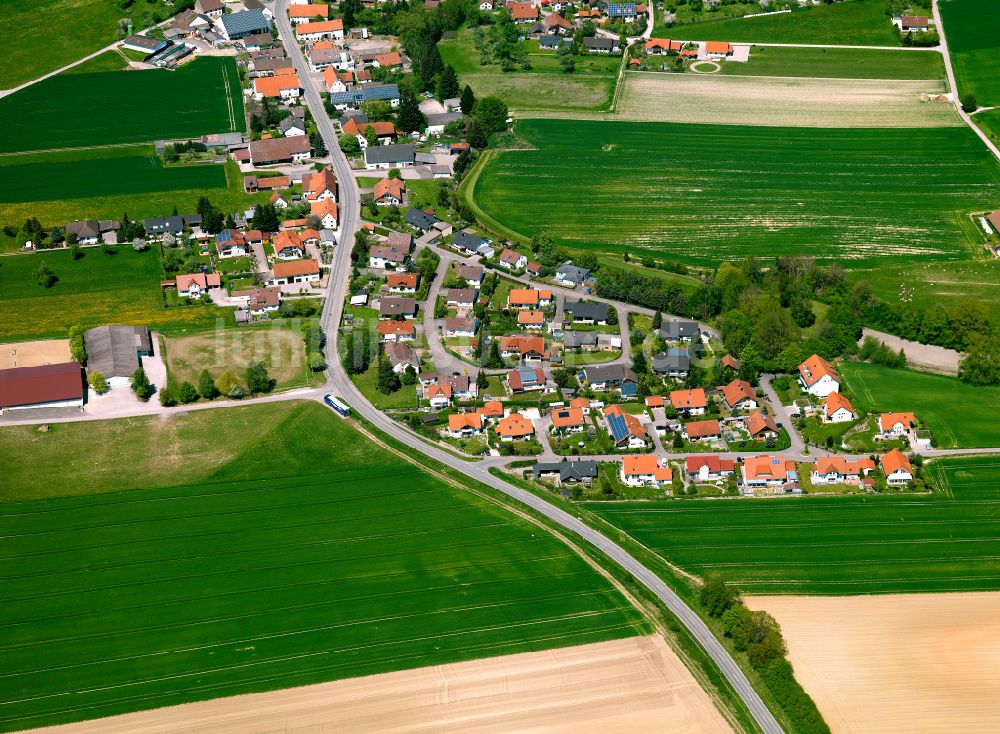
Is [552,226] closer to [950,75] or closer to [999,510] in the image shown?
[999,510]

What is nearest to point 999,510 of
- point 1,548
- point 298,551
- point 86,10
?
point 298,551

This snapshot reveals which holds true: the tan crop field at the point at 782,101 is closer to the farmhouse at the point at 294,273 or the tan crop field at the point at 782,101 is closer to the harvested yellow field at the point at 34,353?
the farmhouse at the point at 294,273

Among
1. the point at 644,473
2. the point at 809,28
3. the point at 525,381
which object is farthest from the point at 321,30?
the point at 644,473

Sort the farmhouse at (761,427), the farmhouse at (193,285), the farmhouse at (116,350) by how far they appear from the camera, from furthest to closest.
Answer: the farmhouse at (193,285)
the farmhouse at (116,350)
the farmhouse at (761,427)

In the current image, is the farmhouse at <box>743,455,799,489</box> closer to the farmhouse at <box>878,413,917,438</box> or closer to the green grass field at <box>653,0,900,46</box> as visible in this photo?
the farmhouse at <box>878,413,917,438</box>

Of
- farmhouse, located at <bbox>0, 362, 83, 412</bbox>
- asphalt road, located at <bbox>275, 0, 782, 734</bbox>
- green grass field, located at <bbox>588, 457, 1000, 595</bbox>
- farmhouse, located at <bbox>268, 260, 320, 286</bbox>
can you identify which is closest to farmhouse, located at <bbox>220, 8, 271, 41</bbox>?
asphalt road, located at <bbox>275, 0, 782, 734</bbox>

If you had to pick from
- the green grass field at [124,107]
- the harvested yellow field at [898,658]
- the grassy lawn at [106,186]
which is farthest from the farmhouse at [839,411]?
the green grass field at [124,107]
